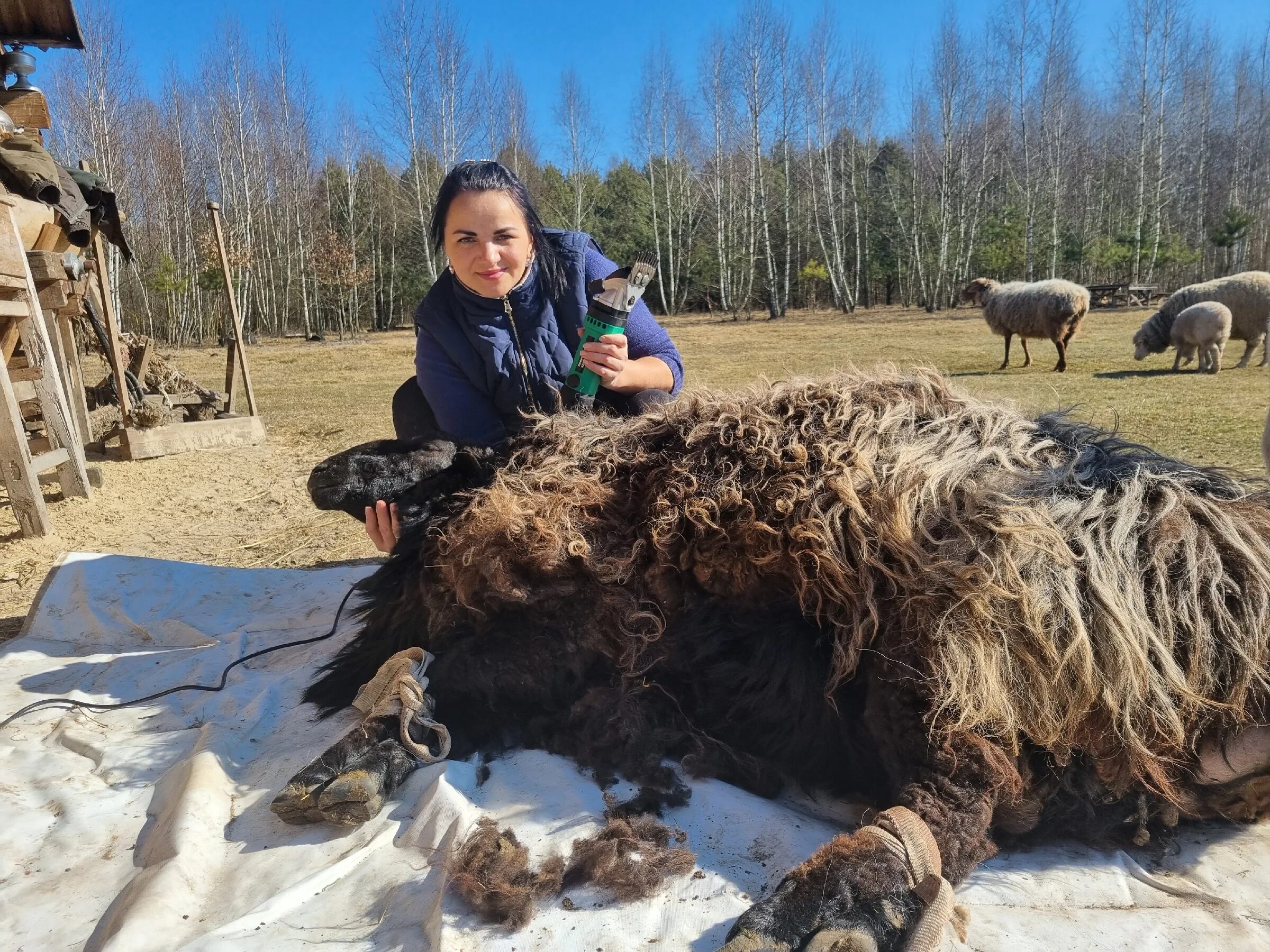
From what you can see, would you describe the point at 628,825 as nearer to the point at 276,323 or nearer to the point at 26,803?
the point at 26,803

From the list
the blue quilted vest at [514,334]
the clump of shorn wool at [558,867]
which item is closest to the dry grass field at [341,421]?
the blue quilted vest at [514,334]

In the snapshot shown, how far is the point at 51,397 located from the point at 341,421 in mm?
4071

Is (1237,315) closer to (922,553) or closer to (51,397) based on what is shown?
(922,553)

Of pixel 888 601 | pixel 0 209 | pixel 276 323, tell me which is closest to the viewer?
pixel 888 601

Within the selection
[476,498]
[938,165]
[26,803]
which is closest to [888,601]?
[476,498]

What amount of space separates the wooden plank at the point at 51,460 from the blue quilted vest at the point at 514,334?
341cm

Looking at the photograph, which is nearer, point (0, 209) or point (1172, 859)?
point (1172, 859)

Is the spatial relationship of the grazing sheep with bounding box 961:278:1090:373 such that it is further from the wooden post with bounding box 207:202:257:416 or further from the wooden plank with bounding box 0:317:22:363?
the wooden plank with bounding box 0:317:22:363

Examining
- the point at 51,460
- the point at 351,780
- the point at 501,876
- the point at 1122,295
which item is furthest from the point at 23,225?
the point at 1122,295

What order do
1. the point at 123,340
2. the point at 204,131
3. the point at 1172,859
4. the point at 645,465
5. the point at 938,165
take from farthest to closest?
the point at 938,165 → the point at 204,131 → the point at 123,340 → the point at 645,465 → the point at 1172,859

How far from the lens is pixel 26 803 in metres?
2.02

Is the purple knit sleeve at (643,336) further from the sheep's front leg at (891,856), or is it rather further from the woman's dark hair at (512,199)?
the sheep's front leg at (891,856)

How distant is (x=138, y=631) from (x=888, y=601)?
3.00m

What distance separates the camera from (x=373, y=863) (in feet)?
5.61
